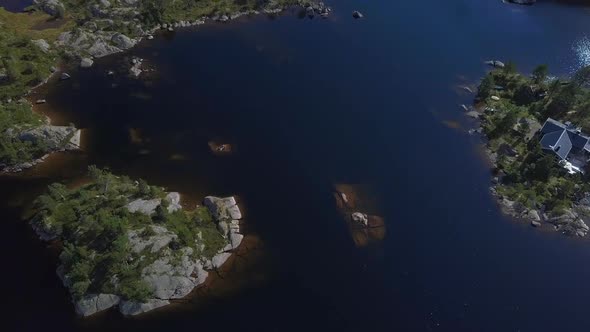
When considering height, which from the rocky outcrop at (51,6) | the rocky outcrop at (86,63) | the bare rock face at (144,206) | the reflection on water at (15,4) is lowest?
the bare rock face at (144,206)

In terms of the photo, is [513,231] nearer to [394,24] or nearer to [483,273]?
[483,273]

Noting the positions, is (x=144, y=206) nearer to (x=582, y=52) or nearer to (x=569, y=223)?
(x=569, y=223)

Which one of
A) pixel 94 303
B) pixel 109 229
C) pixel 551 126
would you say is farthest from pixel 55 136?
pixel 551 126

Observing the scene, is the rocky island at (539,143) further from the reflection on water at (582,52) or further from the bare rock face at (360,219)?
the bare rock face at (360,219)

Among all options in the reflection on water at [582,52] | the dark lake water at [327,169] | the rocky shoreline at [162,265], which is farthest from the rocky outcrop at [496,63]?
the rocky shoreline at [162,265]

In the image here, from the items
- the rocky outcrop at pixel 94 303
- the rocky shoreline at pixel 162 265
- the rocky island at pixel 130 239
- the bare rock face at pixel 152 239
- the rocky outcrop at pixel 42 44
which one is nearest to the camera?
the rocky outcrop at pixel 94 303

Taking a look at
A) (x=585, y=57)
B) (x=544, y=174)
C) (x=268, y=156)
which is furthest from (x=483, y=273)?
(x=585, y=57)

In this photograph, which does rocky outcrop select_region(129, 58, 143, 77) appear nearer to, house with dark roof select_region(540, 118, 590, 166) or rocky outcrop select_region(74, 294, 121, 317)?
rocky outcrop select_region(74, 294, 121, 317)
